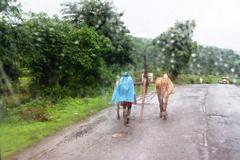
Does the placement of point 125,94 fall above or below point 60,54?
below

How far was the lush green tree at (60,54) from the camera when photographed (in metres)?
23.5

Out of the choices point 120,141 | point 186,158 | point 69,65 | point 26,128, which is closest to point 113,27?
point 69,65

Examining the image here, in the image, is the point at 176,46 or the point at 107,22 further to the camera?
the point at 176,46

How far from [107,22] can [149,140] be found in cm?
2247

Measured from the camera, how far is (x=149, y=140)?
1273cm

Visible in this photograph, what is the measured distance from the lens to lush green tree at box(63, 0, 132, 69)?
109 ft

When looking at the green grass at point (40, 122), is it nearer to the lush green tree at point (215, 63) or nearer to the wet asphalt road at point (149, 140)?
the wet asphalt road at point (149, 140)

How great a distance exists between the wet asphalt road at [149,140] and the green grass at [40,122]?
0.51 meters

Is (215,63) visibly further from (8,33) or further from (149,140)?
(149,140)

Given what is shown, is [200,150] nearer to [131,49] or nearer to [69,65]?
[69,65]

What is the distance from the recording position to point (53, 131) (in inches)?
583

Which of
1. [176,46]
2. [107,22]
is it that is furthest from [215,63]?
[107,22]

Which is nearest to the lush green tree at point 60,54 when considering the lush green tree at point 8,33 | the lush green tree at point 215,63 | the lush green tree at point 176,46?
the lush green tree at point 8,33

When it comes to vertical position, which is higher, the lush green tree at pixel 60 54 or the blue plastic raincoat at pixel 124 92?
the lush green tree at pixel 60 54
